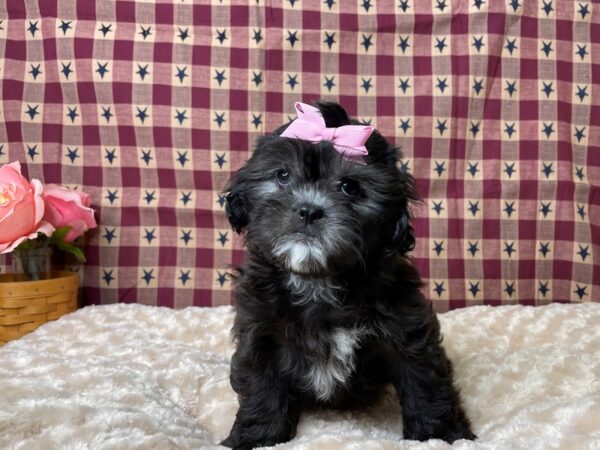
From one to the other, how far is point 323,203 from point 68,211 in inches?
71.7

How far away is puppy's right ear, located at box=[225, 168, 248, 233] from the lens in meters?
1.90

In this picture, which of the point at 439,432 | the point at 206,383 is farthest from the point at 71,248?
the point at 439,432

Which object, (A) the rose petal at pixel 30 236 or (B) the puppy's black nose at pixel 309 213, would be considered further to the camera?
(A) the rose petal at pixel 30 236

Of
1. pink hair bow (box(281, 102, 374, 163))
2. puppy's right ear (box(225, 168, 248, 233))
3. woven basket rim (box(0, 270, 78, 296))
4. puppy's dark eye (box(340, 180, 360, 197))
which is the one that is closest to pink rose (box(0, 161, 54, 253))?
woven basket rim (box(0, 270, 78, 296))

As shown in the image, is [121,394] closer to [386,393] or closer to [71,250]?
[386,393]

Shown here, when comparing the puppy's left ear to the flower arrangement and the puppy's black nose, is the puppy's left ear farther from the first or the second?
the flower arrangement

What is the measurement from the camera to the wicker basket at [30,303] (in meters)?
2.86

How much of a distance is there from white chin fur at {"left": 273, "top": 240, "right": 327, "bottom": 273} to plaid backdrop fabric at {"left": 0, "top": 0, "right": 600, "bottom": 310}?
163 centimetres

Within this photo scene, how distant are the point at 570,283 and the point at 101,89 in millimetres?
2659

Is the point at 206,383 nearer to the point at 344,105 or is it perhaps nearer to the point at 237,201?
the point at 237,201

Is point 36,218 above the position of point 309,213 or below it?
below

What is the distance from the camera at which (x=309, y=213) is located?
1.65m

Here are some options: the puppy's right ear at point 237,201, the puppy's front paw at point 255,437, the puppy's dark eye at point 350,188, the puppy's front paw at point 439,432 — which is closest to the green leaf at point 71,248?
the puppy's right ear at point 237,201

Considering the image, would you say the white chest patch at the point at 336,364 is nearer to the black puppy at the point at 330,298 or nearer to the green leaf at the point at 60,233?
the black puppy at the point at 330,298
